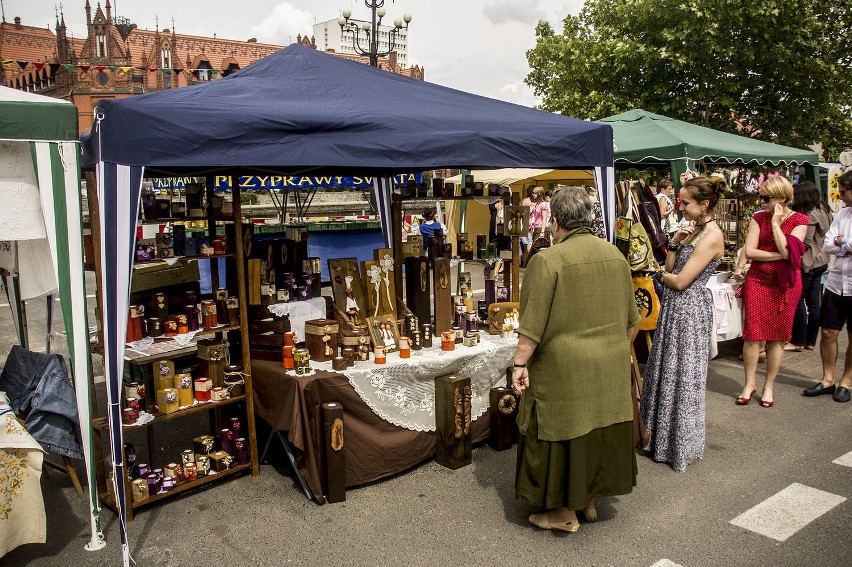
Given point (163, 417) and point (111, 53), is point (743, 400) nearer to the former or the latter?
point (163, 417)

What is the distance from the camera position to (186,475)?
345 centimetres

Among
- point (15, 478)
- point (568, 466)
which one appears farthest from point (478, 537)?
point (15, 478)

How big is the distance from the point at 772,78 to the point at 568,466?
50.2 feet

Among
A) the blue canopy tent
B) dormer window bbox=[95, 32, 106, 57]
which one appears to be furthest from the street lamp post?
dormer window bbox=[95, 32, 106, 57]

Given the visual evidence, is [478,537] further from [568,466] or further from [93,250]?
[93,250]

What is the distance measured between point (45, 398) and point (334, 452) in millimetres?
1441

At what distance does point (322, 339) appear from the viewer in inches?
145

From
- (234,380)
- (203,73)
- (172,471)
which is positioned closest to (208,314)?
(234,380)

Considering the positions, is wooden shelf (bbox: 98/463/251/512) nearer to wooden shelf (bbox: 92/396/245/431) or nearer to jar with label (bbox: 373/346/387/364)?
wooden shelf (bbox: 92/396/245/431)

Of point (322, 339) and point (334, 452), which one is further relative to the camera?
point (322, 339)

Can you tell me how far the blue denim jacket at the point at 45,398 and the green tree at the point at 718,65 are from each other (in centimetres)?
1396

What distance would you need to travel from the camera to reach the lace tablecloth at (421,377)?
3580mm

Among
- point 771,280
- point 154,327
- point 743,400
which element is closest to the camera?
point 154,327

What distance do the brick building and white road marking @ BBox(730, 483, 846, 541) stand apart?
48321 mm
